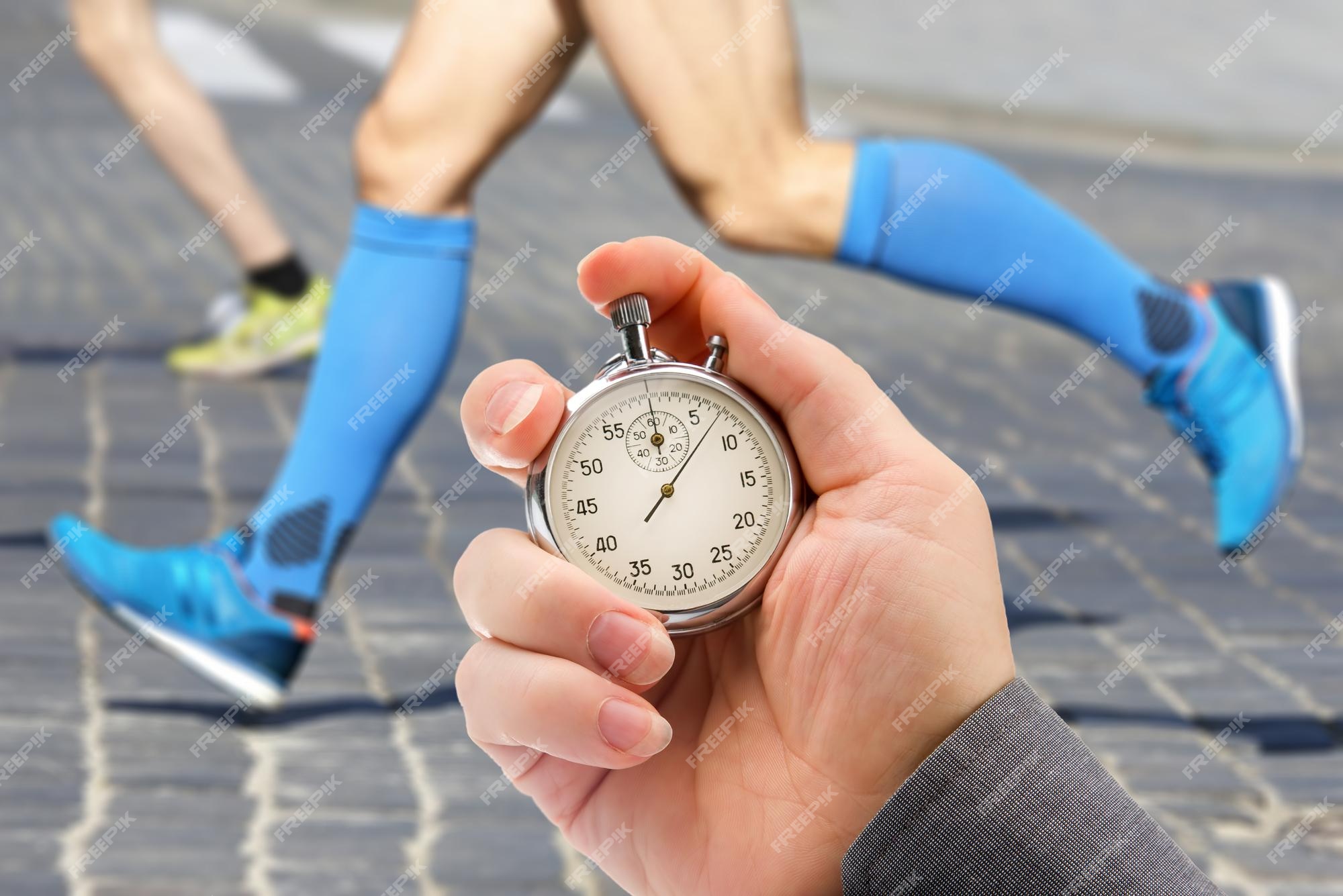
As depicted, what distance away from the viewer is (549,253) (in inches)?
366

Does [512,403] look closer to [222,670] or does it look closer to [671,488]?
[671,488]

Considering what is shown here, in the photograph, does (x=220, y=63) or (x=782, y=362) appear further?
(x=220, y=63)

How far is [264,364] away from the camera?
6797 mm

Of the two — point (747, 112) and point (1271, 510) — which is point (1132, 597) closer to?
point (1271, 510)

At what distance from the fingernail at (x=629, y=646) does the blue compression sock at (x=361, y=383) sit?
2.04 m

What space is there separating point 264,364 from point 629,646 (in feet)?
17.3

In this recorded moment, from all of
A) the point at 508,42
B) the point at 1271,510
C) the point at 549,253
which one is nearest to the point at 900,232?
the point at 508,42

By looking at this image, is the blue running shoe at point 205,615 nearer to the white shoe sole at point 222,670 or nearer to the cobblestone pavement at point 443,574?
the white shoe sole at point 222,670

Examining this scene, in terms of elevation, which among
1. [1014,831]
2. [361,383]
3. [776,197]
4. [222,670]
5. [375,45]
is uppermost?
[1014,831]

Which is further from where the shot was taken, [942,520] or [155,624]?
[155,624]

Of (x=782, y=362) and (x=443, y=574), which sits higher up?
(x=782, y=362)

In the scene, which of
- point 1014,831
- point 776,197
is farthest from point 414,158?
point 1014,831

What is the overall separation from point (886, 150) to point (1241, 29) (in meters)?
16.9

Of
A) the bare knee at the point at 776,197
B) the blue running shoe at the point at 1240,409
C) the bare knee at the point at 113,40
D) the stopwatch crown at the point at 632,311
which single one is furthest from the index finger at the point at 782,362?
the bare knee at the point at 113,40
